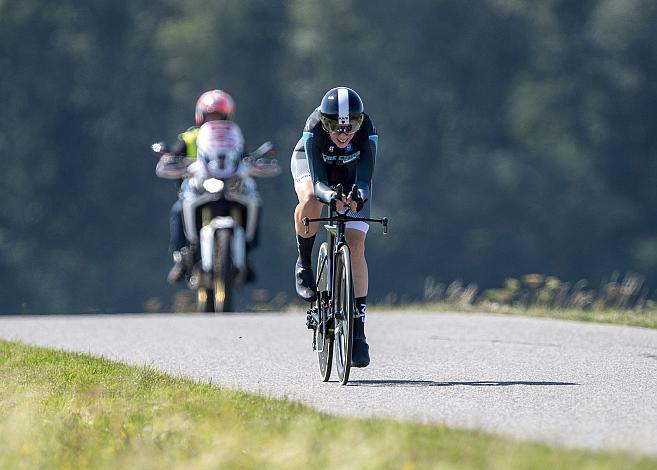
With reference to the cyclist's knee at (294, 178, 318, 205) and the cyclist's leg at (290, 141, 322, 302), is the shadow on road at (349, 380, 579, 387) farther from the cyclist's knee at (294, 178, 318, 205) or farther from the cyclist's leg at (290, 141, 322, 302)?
the cyclist's knee at (294, 178, 318, 205)

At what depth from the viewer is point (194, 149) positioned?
56.6ft

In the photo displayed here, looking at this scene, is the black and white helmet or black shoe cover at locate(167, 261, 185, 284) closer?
the black and white helmet

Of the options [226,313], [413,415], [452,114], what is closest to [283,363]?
[413,415]

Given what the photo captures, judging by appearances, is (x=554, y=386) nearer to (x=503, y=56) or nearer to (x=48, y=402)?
(x=48, y=402)

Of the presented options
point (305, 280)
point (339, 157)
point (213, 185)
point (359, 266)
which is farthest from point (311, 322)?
point (213, 185)

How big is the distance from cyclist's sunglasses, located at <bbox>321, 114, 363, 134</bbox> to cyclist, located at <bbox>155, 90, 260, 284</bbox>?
756cm

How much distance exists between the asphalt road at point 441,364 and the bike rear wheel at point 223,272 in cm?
125

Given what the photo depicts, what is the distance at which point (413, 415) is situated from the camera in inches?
291

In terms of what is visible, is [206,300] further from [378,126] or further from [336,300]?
[378,126]

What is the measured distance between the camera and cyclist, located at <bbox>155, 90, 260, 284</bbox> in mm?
16844

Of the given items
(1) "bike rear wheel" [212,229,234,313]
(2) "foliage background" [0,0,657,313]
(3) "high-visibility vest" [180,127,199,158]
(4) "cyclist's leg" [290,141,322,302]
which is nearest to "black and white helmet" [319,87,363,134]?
(4) "cyclist's leg" [290,141,322,302]

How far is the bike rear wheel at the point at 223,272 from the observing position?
54.0 feet

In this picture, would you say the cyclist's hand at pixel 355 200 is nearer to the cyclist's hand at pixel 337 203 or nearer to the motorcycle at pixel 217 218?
the cyclist's hand at pixel 337 203

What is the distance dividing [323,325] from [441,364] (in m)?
1.28
